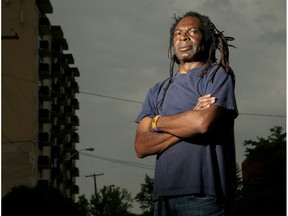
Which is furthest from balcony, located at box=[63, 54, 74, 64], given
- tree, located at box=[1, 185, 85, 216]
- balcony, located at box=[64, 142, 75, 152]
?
tree, located at box=[1, 185, 85, 216]

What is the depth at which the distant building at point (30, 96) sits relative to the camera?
54.3 m

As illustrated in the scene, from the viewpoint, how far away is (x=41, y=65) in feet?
209

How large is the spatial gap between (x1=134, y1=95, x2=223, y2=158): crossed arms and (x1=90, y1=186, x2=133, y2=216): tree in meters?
86.5

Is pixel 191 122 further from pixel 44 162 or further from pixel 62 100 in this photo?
pixel 62 100

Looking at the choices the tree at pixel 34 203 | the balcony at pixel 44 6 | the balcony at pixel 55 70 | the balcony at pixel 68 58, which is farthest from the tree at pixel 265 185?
the balcony at pixel 68 58

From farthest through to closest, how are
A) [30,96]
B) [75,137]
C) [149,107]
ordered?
[75,137] → [30,96] → [149,107]

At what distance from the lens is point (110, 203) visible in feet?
300

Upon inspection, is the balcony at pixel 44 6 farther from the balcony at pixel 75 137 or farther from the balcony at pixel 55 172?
the balcony at pixel 75 137

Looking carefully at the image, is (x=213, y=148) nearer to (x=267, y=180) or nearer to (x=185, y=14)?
(x=185, y=14)

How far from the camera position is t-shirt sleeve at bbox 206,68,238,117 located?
2.69 m

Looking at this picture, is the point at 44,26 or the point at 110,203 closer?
the point at 44,26

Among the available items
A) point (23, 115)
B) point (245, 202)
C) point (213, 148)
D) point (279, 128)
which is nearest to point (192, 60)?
point (213, 148)

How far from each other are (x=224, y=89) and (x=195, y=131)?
192 millimetres

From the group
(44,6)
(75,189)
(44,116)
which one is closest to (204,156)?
(44,116)
